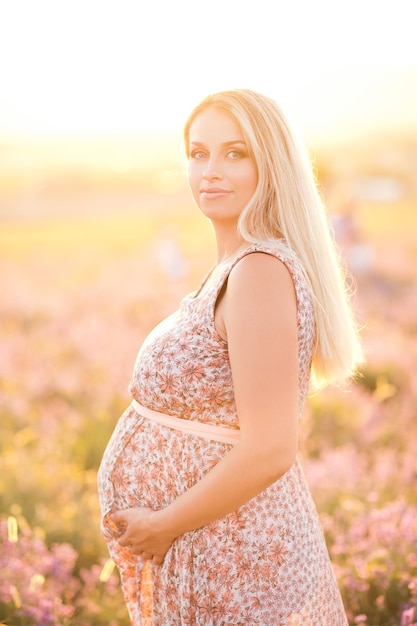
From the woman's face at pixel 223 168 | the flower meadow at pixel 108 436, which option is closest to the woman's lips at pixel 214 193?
the woman's face at pixel 223 168

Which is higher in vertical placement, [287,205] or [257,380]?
[287,205]

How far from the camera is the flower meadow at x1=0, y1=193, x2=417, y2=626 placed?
3.35 m

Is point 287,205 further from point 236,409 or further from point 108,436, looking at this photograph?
point 108,436

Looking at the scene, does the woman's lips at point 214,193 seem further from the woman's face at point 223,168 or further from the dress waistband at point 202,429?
the dress waistband at point 202,429

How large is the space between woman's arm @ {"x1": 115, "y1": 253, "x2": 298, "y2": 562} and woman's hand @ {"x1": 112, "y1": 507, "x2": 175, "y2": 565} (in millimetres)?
215

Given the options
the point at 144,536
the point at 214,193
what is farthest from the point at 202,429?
the point at 214,193

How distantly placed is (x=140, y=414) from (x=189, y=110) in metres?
1.08

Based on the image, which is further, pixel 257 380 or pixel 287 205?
pixel 287 205

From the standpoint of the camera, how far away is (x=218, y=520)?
221cm

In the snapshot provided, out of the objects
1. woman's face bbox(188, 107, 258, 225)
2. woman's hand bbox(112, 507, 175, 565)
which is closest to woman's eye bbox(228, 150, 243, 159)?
woman's face bbox(188, 107, 258, 225)

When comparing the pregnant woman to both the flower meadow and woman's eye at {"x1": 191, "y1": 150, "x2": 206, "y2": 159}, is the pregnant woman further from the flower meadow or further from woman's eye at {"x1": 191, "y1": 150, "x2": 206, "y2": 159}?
the flower meadow

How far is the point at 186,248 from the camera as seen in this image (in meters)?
16.9

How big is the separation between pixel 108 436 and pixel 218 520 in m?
3.57

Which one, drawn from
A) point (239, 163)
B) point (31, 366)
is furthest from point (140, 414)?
point (31, 366)
